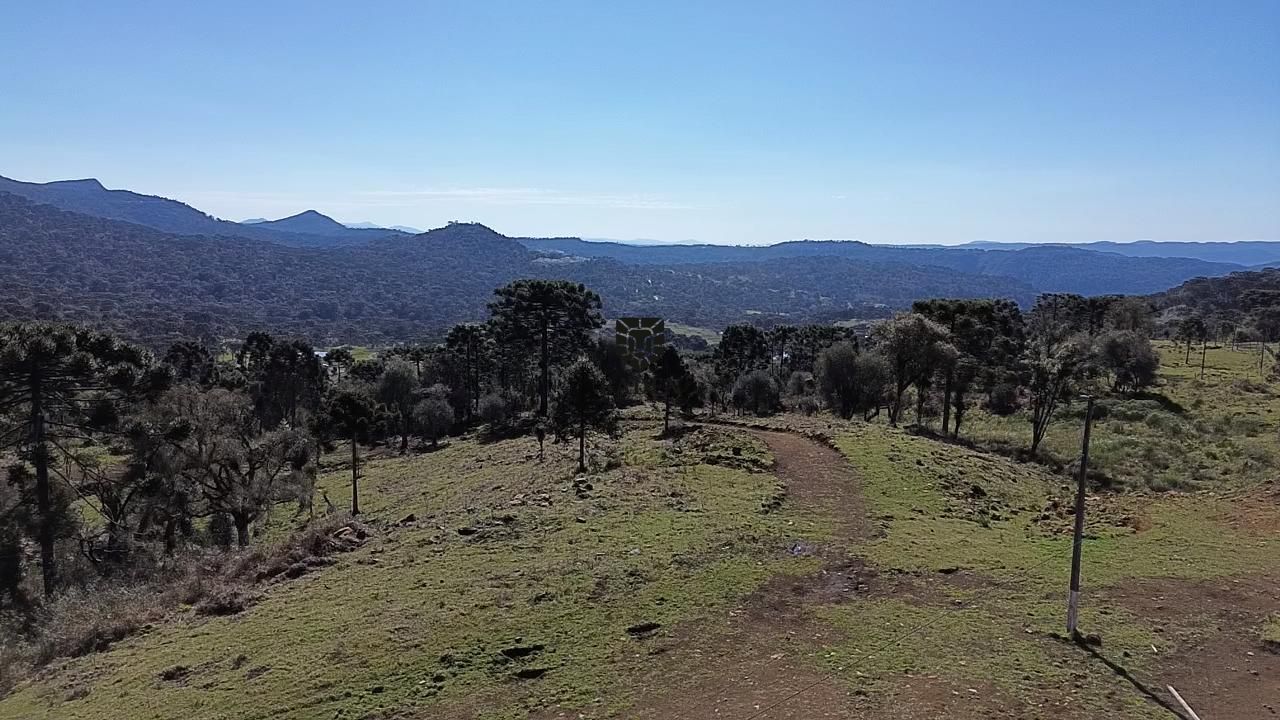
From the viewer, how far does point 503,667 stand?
12109 millimetres

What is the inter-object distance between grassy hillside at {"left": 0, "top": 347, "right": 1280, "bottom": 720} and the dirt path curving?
0.05 metres

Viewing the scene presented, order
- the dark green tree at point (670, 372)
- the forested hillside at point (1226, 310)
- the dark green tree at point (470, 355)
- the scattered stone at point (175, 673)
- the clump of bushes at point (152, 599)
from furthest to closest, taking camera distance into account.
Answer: the forested hillside at point (1226, 310), the dark green tree at point (470, 355), the dark green tree at point (670, 372), the clump of bushes at point (152, 599), the scattered stone at point (175, 673)

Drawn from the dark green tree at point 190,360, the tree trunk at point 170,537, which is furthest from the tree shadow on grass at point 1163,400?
the dark green tree at point 190,360

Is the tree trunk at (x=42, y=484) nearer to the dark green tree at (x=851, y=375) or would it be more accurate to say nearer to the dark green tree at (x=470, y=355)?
the dark green tree at (x=851, y=375)

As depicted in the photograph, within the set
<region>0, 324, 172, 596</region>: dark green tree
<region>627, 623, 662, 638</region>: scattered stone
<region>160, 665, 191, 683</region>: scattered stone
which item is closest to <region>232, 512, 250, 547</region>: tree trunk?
<region>0, 324, 172, 596</region>: dark green tree

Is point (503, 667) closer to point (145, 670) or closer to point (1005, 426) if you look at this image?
point (145, 670)

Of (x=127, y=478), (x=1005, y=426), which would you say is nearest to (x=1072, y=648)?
(x=127, y=478)

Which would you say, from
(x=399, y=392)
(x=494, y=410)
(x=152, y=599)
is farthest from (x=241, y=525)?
(x=494, y=410)

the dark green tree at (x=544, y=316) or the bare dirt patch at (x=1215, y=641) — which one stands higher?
the dark green tree at (x=544, y=316)

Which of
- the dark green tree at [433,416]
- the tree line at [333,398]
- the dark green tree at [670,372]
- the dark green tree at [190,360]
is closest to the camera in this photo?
the tree line at [333,398]

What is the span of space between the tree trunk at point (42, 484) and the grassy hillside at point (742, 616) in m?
10.4

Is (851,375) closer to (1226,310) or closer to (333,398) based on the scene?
(333,398)

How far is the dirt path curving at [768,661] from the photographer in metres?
10.8

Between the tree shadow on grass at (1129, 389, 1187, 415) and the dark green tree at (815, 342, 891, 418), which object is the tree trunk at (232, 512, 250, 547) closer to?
the dark green tree at (815, 342, 891, 418)
